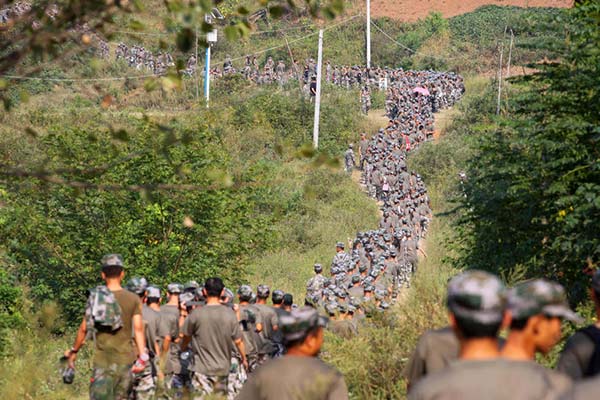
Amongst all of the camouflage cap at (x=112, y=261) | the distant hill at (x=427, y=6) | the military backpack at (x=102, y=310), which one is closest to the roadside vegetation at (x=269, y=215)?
the military backpack at (x=102, y=310)

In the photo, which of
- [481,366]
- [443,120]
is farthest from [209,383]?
[443,120]

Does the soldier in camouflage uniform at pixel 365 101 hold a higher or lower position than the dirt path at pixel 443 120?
higher

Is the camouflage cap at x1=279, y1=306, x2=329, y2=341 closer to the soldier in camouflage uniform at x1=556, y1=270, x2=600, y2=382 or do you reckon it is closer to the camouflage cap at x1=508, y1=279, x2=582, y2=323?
the camouflage cap at x1=508, y1=279, x2=582, y2=323

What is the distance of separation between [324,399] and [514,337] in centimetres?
112

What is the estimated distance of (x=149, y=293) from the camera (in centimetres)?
1055

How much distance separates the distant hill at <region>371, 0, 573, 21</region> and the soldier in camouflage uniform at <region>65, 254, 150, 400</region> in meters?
75.8

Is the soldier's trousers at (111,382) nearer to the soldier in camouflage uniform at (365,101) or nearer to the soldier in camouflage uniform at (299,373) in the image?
the soldier in camouflage uniform at (299,373)

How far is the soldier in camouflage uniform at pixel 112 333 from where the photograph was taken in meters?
7.66

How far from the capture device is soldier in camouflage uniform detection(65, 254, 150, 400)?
7656 mm

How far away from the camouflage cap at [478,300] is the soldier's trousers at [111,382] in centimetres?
397

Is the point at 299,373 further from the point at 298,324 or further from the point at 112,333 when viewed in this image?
the point at 112,333

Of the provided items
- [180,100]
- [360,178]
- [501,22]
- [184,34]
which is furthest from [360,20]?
[184,34]

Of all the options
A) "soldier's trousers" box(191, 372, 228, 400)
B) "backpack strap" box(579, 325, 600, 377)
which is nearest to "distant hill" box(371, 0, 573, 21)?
"soldier's trousers" box(191, 372, 228, 400)

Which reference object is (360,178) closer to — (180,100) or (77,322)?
(180,100)
